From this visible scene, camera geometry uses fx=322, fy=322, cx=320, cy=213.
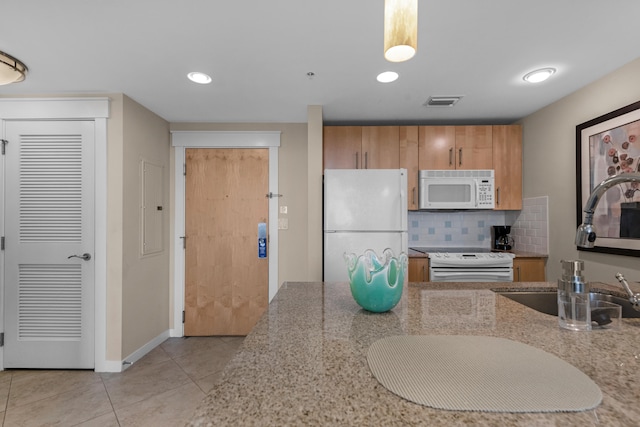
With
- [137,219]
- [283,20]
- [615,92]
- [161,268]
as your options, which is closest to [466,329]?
[283,20]

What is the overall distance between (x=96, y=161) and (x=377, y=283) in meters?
2.60

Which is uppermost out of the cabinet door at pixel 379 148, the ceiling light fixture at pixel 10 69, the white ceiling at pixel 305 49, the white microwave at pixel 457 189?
the white ceiling at pixel 305 49

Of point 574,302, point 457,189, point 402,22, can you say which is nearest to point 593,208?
point 574,302

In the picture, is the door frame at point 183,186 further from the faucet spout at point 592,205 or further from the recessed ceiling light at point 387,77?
the faucet spout at point 592,205

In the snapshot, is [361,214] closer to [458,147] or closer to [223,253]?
[458,147]

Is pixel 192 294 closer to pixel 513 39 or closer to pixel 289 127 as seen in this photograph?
pixel 289 127

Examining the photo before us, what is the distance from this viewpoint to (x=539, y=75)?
225cm

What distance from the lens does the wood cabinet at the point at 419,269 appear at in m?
2.96

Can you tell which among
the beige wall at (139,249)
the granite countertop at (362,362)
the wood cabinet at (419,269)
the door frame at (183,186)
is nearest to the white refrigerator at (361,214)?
the wood cabinet at (419,269)

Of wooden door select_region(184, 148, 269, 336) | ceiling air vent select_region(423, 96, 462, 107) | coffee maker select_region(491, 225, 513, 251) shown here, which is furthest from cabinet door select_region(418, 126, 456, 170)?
wooden door select_region(184, 148, 269, 336)

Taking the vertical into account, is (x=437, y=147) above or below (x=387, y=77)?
below

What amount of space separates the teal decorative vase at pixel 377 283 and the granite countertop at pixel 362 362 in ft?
0.14

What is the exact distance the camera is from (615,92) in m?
2.20

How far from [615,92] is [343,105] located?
6.34 ft
